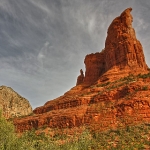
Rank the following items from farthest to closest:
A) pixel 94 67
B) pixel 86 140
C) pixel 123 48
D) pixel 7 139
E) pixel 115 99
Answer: pixel 94 67 → pixel 123 48 → pixel 115 99 → pixel 86 140 → pixel 7 139

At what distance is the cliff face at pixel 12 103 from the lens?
101 meters

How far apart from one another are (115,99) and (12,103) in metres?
74.9

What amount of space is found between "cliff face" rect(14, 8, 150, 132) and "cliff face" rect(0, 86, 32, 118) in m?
48.4

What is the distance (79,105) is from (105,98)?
6.55m

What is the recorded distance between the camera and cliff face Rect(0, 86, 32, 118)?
101 metres

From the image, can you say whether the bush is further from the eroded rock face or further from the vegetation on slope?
the eroded rock face

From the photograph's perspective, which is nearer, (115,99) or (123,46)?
(115,99)

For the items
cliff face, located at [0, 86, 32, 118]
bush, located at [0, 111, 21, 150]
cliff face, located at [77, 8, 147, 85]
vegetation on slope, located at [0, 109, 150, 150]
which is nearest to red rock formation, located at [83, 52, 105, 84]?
cliff face, located at [77, 8, 147, 85]

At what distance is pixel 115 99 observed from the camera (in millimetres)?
42188

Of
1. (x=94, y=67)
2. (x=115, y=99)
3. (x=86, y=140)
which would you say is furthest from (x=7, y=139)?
(x=94, y=67)

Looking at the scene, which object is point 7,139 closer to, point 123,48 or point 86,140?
point 86,140

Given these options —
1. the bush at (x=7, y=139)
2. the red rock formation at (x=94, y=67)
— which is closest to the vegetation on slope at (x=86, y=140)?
the bush at (x=7, y=139)

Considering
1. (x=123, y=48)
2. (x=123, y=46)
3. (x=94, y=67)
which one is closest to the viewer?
(x=123, y=48)

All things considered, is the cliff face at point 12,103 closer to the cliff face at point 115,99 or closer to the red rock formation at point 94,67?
the red rock formation at point 94,67
